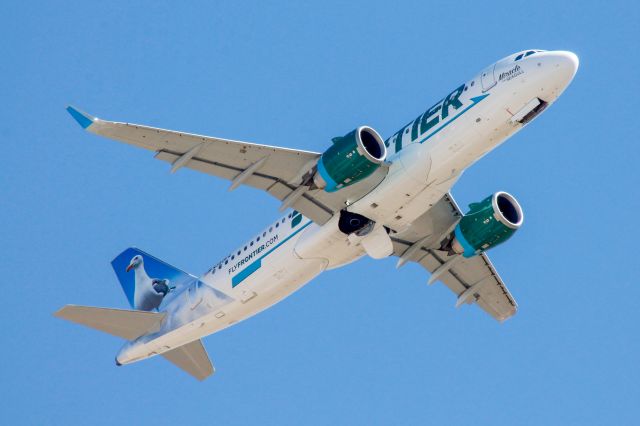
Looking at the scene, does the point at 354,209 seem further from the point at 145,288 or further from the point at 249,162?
the point at 145,288

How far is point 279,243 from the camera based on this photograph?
138 feet

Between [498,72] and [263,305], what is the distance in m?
13.4

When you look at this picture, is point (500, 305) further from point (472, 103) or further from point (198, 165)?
point (198, 165)

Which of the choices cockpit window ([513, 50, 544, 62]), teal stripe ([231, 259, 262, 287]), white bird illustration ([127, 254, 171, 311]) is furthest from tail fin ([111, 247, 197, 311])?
cockpit window ([513, 50, 544, 62])

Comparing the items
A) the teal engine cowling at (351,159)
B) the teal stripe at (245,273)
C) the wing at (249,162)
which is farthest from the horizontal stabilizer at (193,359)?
the teal engine cowling at (351,159)

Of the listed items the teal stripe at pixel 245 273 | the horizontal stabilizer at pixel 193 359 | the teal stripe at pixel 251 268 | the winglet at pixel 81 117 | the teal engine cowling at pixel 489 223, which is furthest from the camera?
the horizontal stabilizer at pixel 193 359

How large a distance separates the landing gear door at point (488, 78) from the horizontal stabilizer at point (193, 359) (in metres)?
18.1

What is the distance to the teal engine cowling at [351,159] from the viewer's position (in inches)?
1480

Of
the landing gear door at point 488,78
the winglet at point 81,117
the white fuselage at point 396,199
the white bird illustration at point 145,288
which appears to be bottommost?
the white fuselage at point 396,199

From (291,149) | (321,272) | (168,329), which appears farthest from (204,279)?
(291,149)

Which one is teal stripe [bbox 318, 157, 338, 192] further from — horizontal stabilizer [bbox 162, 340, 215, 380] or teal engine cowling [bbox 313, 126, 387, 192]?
horizontal stabilizer [bbox 162, 340, 215, 380]

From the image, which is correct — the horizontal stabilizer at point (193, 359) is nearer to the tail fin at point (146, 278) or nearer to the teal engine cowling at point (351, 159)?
the tail fin at point (146, 278)

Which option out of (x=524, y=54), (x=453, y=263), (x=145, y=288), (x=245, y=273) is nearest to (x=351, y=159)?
(x=524, y=54)

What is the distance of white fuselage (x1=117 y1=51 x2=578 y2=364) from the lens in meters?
37.2
